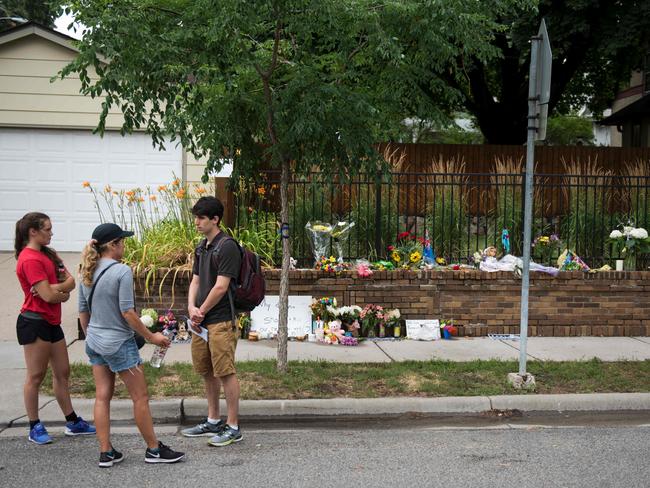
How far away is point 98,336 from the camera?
16.3 feet

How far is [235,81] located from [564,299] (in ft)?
17.0

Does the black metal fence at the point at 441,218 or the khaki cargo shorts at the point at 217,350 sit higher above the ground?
the black metal fence at the point at 441,218

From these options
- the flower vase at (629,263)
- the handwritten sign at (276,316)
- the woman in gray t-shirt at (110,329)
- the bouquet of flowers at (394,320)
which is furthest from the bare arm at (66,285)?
the flower vase at (629,263)

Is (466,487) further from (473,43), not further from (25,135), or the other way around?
(25,135)

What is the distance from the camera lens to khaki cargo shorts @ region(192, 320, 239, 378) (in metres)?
5.49

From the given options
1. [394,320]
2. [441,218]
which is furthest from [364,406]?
[441,218]

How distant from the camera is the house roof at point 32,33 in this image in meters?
13.5

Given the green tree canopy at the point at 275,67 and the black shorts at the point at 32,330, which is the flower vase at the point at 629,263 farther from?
the black shorts at the point at 32,330

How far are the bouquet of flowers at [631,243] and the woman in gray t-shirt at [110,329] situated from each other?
7154 mm

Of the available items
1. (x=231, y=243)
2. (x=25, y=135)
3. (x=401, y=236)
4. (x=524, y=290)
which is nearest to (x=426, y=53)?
(x=524, y=290)

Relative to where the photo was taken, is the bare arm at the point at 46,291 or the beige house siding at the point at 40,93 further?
the beige house siding at the point at 40,93

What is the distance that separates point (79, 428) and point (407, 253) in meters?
5.27

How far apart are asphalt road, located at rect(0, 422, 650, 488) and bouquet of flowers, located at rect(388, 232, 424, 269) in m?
3.69

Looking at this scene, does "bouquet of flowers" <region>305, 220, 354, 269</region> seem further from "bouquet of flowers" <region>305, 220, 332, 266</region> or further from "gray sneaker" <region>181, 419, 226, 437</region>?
"gray sneaker" <region>181, 419, 226, 437</region>
